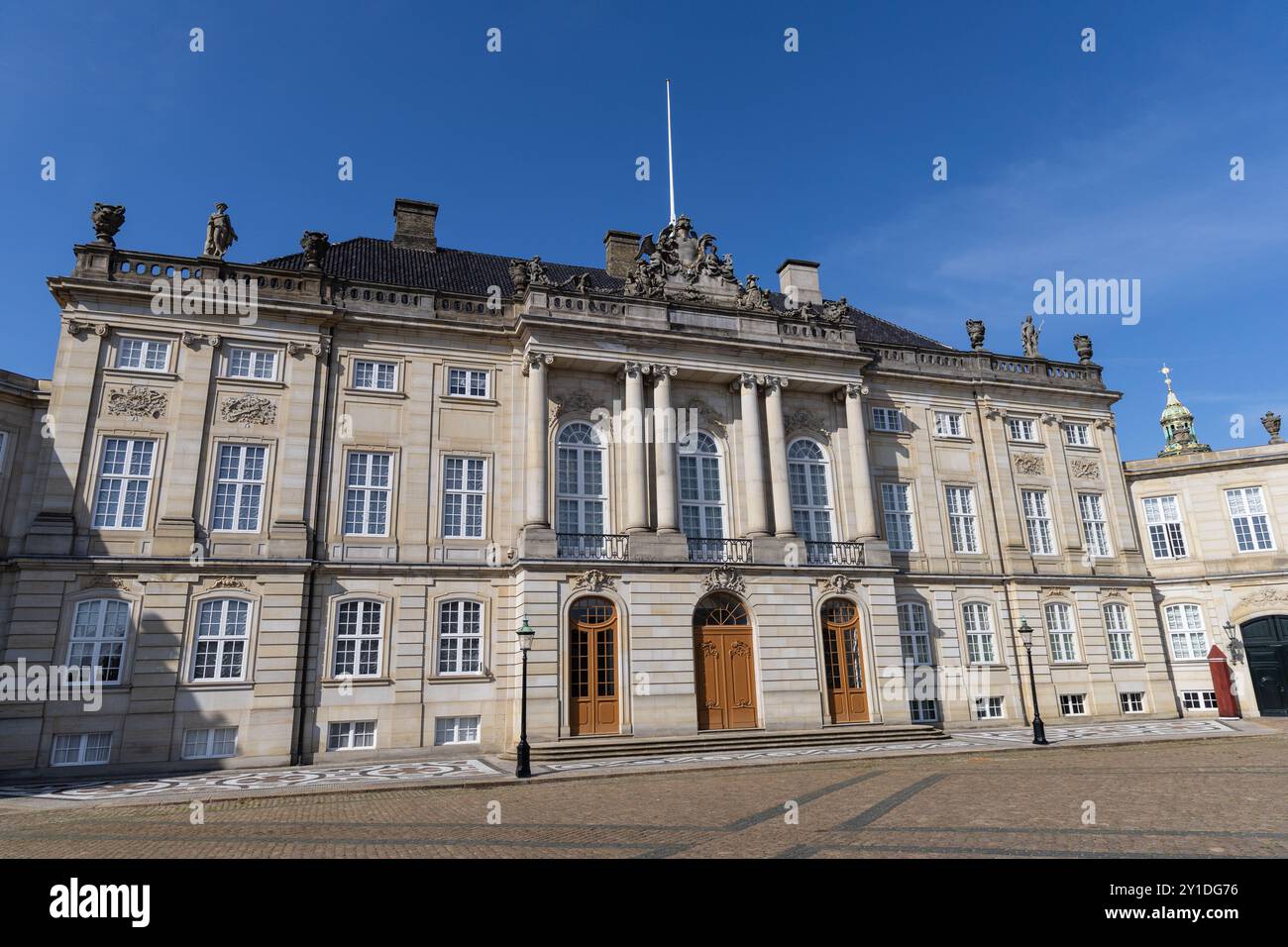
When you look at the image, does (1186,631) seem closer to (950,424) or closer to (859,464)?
(950,424)

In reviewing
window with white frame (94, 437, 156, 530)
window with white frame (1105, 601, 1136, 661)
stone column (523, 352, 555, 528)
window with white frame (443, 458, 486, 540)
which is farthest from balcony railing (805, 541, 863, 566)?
window with white frame (94, 437, 156, 530)

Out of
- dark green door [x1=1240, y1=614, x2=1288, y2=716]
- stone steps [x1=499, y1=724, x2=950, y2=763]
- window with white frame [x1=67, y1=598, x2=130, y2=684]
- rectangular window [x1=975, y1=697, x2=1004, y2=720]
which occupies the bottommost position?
stone steps [x1=499, y1=724, x2=950, y2=763]

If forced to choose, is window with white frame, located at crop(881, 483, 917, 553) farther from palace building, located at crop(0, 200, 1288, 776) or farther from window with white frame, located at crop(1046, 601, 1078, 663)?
window with white frame, located at crop(1046, 601, 1078, 663)

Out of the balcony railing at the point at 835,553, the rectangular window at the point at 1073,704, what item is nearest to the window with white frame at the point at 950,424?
the balcony railing at the point at 835,553

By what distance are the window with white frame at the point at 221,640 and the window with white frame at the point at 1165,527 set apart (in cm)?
3624

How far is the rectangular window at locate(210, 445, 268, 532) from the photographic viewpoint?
76.0 feet

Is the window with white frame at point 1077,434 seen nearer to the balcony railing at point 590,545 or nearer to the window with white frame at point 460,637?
the balcony railing at point 590,545

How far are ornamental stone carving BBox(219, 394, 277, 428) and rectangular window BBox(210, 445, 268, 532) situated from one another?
0.85m

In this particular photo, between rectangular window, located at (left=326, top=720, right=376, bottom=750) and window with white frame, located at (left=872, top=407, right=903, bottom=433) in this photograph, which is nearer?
rectangular window, located at (left=326, top=720, right=376, bottom=750)

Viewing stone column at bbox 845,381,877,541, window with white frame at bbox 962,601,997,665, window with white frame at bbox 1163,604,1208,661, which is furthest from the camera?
window with white frame at bbox 1163,604,1208,661

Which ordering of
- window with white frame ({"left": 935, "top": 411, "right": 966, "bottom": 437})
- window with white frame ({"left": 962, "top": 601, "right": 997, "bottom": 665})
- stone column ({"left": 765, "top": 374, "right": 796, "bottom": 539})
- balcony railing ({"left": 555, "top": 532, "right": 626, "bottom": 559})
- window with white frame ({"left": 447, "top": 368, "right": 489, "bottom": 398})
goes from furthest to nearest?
window with white frame ({"left": 935, "top": 411, "right": 966, "bottom": 437}), window with white frame ({"left": 962, "top": 601, "right": 997, "bottom": 665}), stone column ({"left": 765, "top": 374, "right": 796, "bottom": 539}), window with white frame ({"left": 447, "top": 368, "right": 489, "bottom": 398}), balcony railing ({"left": 555, "top": 532, "right": 626, "bottom": 559})

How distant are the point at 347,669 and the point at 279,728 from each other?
232 cm

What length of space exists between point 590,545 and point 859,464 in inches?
424
